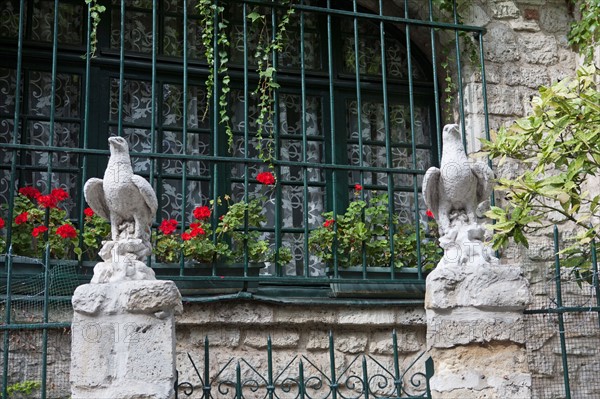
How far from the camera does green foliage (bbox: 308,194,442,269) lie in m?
5.78

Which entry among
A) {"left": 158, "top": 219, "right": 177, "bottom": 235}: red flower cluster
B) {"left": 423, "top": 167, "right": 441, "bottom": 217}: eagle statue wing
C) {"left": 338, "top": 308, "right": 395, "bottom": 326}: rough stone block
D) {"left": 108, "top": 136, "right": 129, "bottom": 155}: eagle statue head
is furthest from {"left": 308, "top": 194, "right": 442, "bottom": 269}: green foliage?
{"left": 108, "top": 136, "right": 129, "bottom": 155}: eagle statue head

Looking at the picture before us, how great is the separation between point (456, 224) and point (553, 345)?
212cm

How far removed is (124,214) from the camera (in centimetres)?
407

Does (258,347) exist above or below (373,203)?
below

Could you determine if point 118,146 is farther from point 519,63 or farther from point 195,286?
point 519,63

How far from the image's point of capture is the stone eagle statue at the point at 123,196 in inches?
158

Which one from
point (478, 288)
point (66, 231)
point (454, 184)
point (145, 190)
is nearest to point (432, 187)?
point (454, 184)

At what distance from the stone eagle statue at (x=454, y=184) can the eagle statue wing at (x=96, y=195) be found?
1505 mm

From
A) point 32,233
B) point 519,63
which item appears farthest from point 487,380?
point 519,63

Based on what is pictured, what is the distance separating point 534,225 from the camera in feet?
20.5

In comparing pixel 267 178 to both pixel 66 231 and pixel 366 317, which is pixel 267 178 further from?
pixel 66 231

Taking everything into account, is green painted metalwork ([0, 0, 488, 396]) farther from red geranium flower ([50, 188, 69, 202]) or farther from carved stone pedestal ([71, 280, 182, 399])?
carved stone pedestal ([71, 280, 182, 399])

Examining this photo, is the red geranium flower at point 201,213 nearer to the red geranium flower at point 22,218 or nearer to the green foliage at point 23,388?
the red geranium flower at point 22,218

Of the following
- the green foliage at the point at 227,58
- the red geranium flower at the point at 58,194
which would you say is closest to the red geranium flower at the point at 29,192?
the red geranium flower at the point at 58,194
